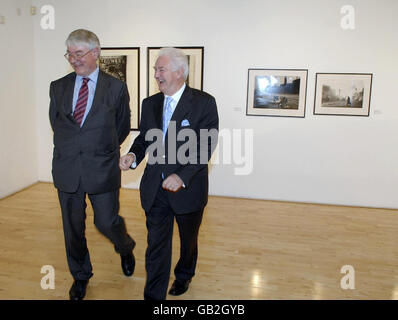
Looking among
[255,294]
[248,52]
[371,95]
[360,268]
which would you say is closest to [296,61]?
[248,52]

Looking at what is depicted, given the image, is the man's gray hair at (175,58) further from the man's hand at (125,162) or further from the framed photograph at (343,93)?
the framed photograph at (343,93)

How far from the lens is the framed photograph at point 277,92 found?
5.56 m

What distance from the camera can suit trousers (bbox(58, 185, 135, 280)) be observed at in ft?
8.94

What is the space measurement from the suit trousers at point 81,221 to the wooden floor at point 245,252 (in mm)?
290

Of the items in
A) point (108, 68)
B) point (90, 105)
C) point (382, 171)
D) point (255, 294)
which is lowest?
point (255, 294)

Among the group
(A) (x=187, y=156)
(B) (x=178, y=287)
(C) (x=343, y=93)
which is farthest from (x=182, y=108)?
(C) (x=343, y=93)

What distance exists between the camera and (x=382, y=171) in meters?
5.54

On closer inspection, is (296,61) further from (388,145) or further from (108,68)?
(108,68)

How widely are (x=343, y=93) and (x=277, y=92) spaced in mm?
968

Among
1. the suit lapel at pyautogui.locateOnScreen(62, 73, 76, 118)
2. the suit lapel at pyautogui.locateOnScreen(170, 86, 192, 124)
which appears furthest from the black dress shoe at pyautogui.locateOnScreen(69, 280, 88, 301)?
the suit lapel at pyautogui.locateOnScreen(170, 86, 192, 124)

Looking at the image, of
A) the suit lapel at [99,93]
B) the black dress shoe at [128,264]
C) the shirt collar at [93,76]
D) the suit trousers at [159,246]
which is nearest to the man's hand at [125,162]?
the suit trousers at [159,246]

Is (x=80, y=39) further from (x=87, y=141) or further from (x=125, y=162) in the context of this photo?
(x=125, y=162)

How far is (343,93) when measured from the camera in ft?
17.9
